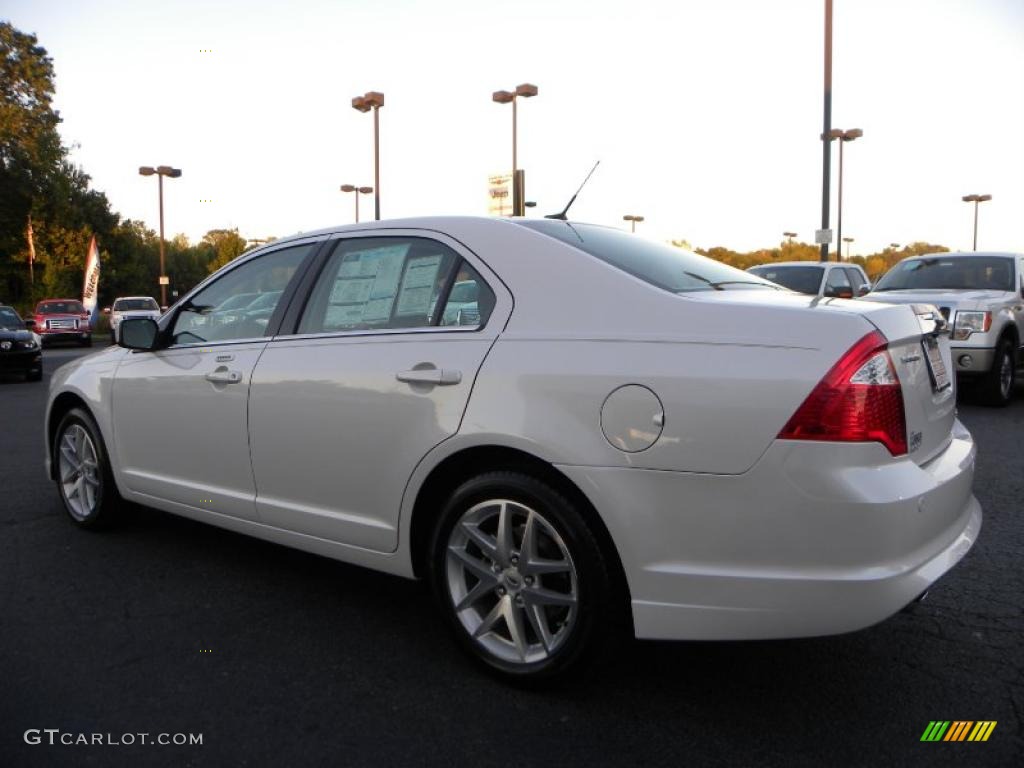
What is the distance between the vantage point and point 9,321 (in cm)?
1669

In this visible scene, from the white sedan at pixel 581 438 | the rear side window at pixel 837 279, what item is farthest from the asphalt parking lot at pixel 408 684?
the rear side window at pixel 837 279

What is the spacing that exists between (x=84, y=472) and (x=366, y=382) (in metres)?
2.53

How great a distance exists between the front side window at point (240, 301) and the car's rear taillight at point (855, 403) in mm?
2324

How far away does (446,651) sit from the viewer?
10.4 feet

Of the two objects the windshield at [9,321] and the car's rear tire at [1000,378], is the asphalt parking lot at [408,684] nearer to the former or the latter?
the car's rear tire at [1000,378]

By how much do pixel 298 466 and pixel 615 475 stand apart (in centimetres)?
145

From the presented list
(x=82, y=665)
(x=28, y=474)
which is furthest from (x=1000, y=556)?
(x=28, y=474)

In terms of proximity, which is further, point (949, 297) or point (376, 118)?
point (376, 118)

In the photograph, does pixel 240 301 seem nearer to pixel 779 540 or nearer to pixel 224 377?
pixel 224 377

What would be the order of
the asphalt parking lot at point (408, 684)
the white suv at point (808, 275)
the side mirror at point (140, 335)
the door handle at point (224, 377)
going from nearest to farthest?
the asphalt parking lot at point (408, 684)
the door handle at point (224, 377)
the side mirror at point (140, 335)
the white suv at point (808, 275)

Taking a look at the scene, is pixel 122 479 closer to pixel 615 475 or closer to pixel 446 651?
pixel 446 651

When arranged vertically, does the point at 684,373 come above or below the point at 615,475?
above

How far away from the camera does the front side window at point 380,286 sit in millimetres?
3213
